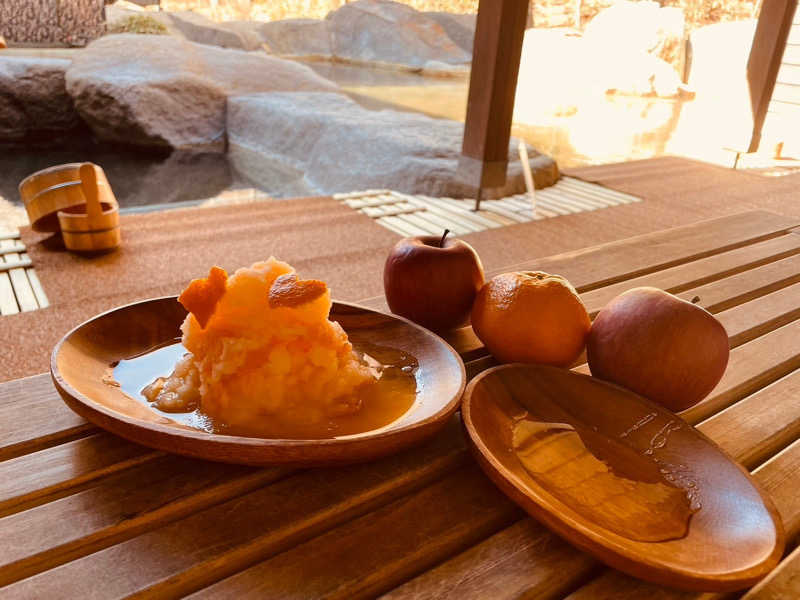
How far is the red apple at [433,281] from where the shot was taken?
900 millimetres

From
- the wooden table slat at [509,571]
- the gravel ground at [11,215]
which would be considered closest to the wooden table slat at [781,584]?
the wooden table slat at [509,571]

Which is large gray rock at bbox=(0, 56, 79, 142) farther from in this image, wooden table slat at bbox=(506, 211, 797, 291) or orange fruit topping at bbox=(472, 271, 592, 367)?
orange fruit topping at bbox=(472, 271, 592, 367)

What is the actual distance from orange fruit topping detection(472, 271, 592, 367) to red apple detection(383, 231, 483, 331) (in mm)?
68

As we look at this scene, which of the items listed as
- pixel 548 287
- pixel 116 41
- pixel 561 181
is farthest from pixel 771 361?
pixel 116 41

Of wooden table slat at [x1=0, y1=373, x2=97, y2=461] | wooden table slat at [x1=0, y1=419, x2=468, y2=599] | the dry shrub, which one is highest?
the dry shrub

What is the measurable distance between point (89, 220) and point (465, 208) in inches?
72.7

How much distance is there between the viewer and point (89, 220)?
2.31 meters

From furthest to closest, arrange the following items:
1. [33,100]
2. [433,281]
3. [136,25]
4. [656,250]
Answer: [136,25] → [33,100] → [656,250] → [433,281]

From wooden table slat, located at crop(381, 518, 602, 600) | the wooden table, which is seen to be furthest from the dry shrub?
wooden table slat, located at crop(381, 518, 602, 600)

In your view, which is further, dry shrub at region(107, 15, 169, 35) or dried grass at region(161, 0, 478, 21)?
dried grass at region(161, 0, 478, 21)

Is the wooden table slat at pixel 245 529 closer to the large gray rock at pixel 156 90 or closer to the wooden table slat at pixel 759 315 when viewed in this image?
the wooden table slat at pixel 759 315

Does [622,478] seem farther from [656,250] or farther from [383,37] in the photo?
[383,37]

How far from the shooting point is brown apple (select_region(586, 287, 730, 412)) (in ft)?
2.50

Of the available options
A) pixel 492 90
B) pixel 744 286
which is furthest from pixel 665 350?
pixel 492 90
